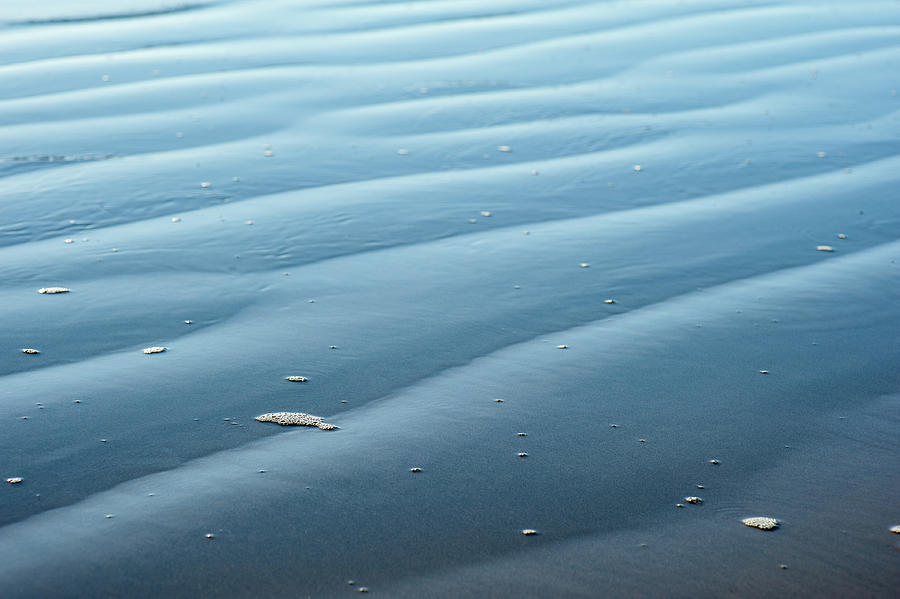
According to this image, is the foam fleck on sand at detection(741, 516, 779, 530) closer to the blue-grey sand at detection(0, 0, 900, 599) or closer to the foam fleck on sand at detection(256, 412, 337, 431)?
the blue-grey sand at detection(0, 0, 900, 599)

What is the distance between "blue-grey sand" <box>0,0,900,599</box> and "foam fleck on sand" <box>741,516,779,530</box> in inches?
1.0

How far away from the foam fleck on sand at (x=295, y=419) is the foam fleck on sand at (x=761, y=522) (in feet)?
4.96

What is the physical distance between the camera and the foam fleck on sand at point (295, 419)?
387 centimetres

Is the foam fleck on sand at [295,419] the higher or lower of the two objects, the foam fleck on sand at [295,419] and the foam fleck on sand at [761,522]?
the higher

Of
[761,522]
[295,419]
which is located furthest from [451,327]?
[761,522]

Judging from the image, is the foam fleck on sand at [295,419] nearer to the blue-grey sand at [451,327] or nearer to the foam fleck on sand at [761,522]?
the blue-grey sand at [451,327]

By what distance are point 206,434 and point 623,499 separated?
1525mm

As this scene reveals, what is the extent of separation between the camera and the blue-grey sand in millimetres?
3166

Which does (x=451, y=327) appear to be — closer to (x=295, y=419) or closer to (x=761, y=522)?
(x=295, y=419)

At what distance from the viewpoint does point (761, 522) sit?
3.26m

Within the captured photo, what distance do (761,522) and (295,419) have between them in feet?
5.61

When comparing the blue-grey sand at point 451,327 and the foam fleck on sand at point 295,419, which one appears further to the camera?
the foam fleck on sand at point 295,419

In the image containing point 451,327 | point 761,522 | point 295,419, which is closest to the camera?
point 761,522

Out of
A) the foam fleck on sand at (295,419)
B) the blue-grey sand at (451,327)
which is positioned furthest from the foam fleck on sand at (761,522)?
the foam fleck on sand at (295,419)
